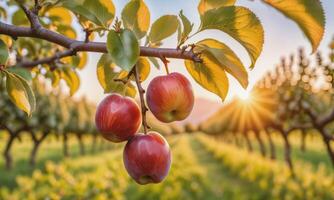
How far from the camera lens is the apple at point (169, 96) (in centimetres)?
118

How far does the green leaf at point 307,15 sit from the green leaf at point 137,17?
0.42m

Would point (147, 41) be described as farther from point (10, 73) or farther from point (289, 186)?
point (289, 186)

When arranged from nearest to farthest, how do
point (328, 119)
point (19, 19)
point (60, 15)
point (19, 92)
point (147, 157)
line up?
point (147, 157)
point (19, 92)
point (19, 19)
point (60, 15)
point (328, 119)

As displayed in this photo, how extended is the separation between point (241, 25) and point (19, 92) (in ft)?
2.22

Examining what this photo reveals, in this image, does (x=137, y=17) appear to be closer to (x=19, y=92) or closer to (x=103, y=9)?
(x=103, y=9)

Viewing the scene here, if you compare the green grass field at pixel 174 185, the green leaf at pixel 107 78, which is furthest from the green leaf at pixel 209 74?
the green grass field at pixel 174 185

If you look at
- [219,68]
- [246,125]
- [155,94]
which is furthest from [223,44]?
[246,125]

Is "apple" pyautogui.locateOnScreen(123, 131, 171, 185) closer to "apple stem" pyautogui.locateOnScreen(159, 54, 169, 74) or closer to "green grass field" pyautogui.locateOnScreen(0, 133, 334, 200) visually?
"apple stem" pyautogui.locateOnScreen(159, 54, 169, 74)

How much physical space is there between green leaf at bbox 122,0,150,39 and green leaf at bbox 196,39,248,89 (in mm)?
178

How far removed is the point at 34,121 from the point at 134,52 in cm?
1892

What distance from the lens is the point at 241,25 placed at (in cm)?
108

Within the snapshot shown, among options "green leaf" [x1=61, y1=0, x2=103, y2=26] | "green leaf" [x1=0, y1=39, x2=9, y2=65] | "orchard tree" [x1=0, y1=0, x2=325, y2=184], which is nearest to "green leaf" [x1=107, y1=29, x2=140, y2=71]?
"orchard tree" [x1=0, y1=0, x2=325, y2=184]

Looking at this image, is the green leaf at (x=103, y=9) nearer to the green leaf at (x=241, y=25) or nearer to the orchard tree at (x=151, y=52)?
the orchard tree at (x=151, y=52)

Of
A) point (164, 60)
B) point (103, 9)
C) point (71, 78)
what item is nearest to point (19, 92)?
point (103, 9)
